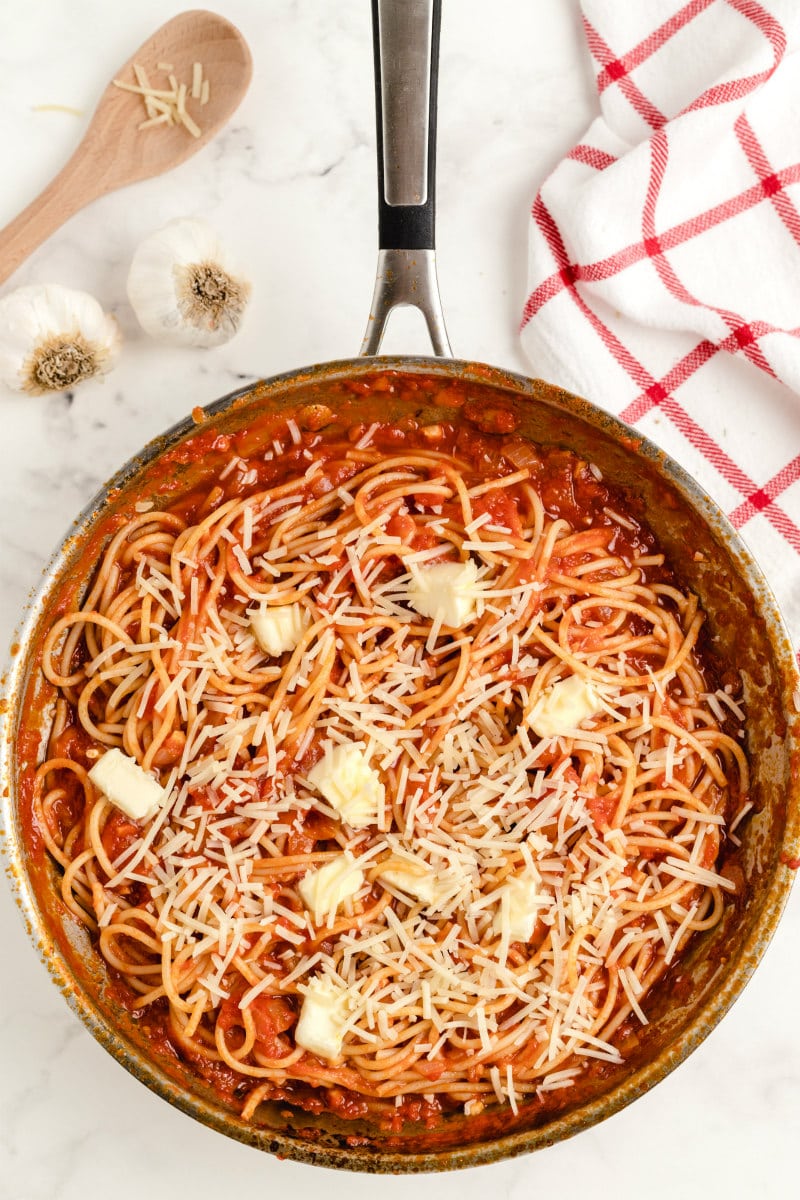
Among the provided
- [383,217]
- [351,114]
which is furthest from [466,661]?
[351,114]

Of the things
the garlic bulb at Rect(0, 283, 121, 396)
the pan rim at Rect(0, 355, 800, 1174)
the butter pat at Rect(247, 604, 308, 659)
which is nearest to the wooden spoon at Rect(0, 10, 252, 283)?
the garlic bulb at Rect(0, 283, 121, 396)

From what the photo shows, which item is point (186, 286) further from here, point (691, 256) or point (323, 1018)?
point (323, 1018)

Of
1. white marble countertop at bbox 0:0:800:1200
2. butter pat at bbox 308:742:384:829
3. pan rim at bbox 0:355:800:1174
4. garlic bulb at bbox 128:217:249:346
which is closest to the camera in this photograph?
pan rim at bbox 0:355:800:1174

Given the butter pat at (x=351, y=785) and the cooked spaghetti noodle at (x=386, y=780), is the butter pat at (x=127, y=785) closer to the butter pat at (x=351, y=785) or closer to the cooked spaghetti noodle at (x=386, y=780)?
the cooked spaghetti noodle at (x=386, y=780)

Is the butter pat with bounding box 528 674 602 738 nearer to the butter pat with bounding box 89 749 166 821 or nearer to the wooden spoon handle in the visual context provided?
the butter pat with bounding box 89 749 166 821

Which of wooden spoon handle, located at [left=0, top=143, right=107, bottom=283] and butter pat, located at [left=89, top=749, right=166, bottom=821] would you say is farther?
wooden spoon handle, located at [left=0, top=143, right=107, bottom=283]

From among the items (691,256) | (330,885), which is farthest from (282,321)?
(330,885)
